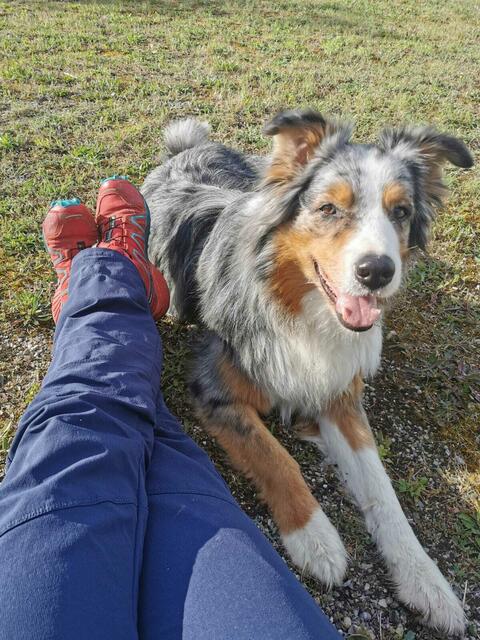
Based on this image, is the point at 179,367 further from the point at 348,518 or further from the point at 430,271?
the point at 430,271

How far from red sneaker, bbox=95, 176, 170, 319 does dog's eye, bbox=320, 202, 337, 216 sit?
3.69 ft

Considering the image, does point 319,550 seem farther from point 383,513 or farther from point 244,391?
point 244,391

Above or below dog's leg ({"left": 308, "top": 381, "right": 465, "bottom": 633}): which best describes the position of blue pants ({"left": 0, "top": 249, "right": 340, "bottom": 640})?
above

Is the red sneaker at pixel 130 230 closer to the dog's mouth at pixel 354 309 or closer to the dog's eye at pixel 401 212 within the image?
the dog's mouth at pixel 354 309

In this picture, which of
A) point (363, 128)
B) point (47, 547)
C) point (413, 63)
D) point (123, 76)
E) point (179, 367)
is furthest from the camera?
point (413, 63)

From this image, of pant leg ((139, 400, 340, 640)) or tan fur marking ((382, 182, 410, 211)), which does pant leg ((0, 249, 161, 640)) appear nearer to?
pant leg ((139, 400, 340, 640))

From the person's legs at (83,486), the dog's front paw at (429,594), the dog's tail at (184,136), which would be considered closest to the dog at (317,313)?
the dog's front paw at (429,594)

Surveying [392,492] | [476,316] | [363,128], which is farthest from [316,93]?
[392,492]

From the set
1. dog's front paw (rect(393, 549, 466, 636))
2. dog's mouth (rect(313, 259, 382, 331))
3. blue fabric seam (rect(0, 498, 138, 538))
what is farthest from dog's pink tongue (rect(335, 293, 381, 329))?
blue fabric seam (rect(0, 498, 138, 538))

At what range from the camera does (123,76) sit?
21.5 ft

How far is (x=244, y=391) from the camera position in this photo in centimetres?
289

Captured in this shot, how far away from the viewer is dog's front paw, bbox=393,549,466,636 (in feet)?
7.10

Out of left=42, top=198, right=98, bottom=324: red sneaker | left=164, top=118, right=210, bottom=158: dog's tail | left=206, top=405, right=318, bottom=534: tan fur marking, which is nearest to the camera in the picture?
left=206, top=405, right=318, bottom=534: tan fur marking

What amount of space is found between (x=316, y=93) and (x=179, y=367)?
5.01 meters
